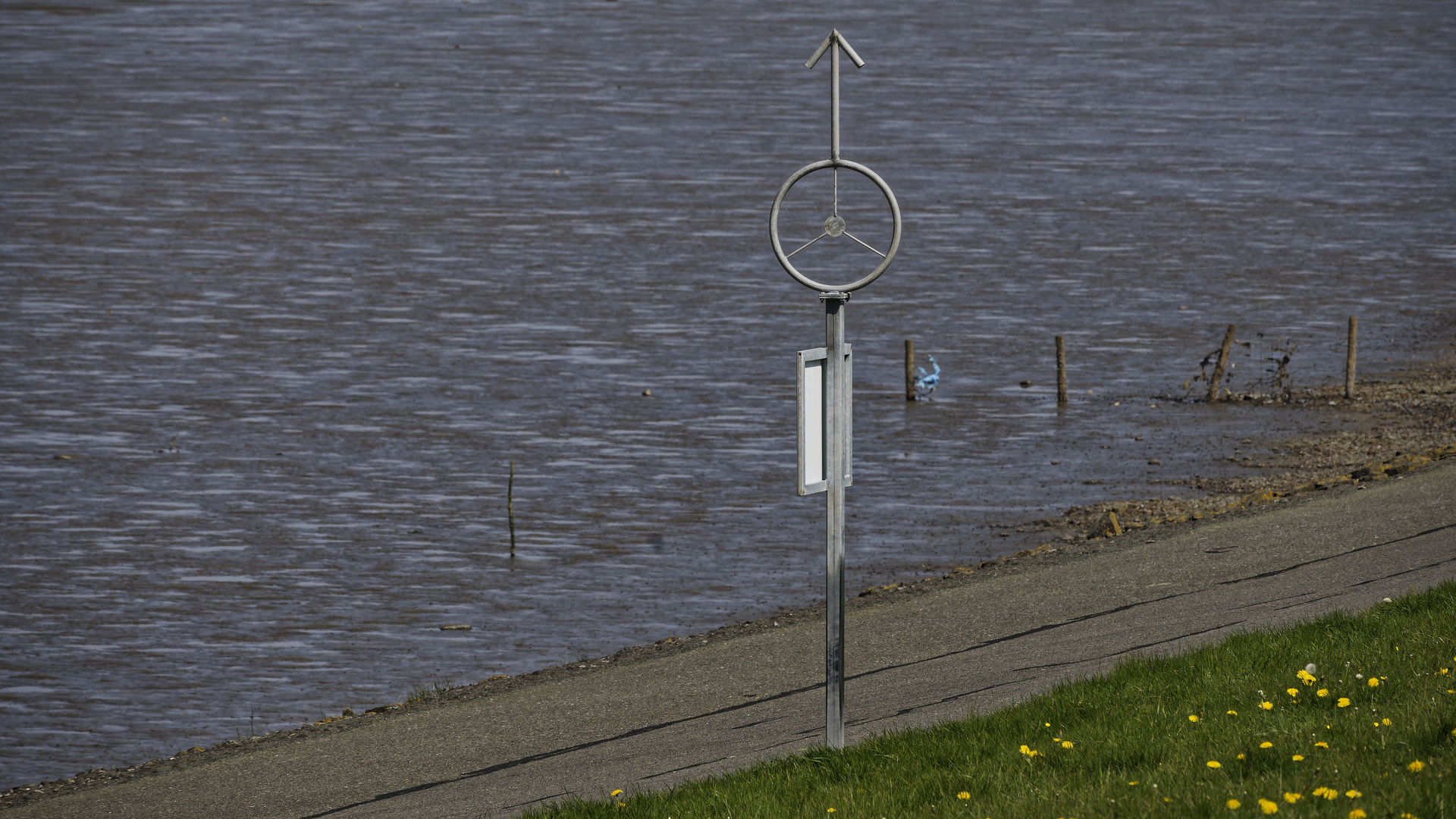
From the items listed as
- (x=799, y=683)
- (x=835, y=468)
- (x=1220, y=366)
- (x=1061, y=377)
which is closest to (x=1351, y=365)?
(x=1220, y=366)

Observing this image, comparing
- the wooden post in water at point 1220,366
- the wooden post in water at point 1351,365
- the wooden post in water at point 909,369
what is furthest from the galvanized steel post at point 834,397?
the wooden post in water at point 1220,366

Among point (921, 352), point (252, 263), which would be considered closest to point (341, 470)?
point (921, 352)

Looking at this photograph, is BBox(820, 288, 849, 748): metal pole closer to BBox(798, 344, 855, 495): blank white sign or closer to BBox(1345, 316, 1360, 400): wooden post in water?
BBox(798, 344, 855, 495): blank white sign

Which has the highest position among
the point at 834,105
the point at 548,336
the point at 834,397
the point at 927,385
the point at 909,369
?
the point at 834,105

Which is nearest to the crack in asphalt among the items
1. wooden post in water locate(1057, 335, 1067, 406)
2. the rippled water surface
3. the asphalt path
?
the asphalt path

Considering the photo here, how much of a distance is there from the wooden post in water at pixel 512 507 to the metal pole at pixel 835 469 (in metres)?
15.5

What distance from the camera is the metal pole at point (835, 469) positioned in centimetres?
848

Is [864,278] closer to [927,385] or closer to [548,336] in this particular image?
[927,385]

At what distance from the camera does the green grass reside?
7.05 meters

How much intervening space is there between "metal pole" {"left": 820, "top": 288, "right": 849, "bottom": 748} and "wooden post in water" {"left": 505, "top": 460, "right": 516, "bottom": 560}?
15545 mm

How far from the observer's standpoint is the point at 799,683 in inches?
522

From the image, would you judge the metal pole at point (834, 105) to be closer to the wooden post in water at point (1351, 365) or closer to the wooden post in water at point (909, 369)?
the wooden post in water at point (1351, 365)

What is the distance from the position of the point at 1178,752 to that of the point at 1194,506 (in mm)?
16239

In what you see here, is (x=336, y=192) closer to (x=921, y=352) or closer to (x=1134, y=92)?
(x=921, y=352)
